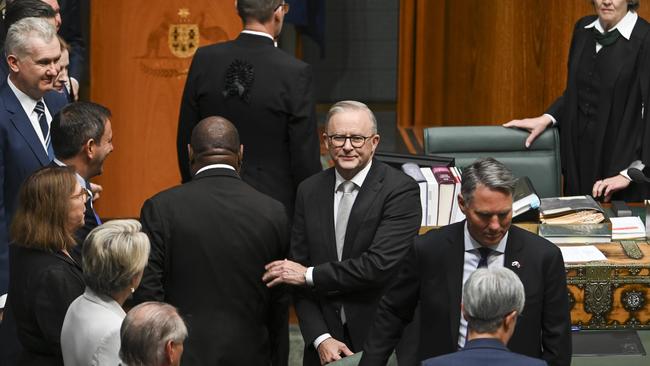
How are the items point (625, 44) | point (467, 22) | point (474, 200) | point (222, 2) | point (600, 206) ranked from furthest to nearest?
point (467, 22) < point (222, 2) < point (625, 44) < point (600, 206) < point (474, 200)

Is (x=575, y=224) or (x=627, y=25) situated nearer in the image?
(x=575, y=224)

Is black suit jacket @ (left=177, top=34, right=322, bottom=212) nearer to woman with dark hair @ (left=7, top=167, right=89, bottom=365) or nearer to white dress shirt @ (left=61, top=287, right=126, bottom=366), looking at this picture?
woman with dark hair @ (left=7, top=167, right=89, bottom=365)

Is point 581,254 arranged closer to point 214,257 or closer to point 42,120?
point 214,257

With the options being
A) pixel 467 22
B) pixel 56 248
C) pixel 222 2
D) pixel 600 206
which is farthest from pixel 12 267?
pixel 467 22

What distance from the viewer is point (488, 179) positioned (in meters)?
4.28

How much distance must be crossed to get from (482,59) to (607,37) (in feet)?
6.94

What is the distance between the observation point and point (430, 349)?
439 centimetres

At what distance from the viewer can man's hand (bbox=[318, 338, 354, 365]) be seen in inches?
190

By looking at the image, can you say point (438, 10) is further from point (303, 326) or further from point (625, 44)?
point (303, 326)

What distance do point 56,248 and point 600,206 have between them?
2.40m

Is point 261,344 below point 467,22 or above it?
below

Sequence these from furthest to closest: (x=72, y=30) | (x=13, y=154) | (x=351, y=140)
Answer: (x=72, y=30)
(x=13, y=154)
(x=351, y=140)

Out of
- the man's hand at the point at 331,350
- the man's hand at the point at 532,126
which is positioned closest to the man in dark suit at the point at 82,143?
the man's hand at the point at 331,350

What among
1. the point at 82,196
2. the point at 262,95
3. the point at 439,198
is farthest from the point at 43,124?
the point at 439,198
